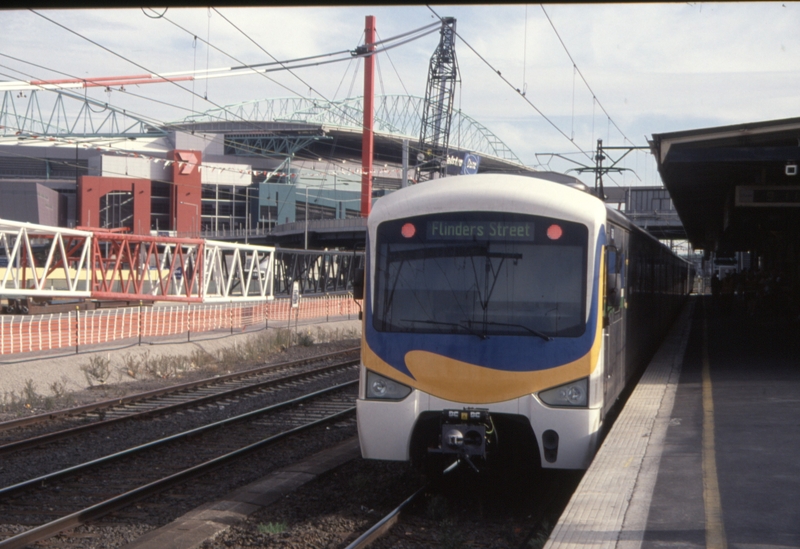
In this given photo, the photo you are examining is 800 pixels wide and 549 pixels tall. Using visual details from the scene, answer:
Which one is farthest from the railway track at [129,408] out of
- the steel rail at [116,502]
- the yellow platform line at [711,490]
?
the yellow platform line at [711,490]

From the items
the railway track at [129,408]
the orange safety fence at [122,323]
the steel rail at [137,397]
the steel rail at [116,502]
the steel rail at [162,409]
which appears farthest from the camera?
the orange safety fence at [122,323]

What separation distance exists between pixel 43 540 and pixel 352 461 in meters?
3.86

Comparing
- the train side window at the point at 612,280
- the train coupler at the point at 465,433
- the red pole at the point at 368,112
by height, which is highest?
the red pole at the point at 368,112

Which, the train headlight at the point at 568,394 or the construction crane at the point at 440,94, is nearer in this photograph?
the train headlight at the point at 568,394

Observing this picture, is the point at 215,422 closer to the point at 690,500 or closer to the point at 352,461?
the point at 352,461

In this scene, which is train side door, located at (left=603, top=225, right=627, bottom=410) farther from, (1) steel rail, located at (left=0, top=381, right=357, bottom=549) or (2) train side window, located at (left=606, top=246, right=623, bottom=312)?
(1) steel rail, located at (left=0, top=381, right=357, bottom=549)

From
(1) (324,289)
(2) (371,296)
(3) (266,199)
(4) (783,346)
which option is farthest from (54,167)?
(2) (371,296)

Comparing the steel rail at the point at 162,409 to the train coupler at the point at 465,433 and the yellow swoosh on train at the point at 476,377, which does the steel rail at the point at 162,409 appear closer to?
the yellow swoosh on train at the point at 476,377

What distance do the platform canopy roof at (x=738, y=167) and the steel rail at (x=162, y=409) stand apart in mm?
9036

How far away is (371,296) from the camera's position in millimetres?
8406

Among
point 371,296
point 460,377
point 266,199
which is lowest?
point 460,377

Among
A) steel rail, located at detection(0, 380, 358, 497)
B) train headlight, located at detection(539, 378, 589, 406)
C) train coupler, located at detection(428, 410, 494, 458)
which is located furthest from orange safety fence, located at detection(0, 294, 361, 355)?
train headlight, located at detection(539, 378, 589, 406)

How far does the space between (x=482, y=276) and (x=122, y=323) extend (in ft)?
58.6

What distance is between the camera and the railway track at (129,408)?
12469 millimetres
